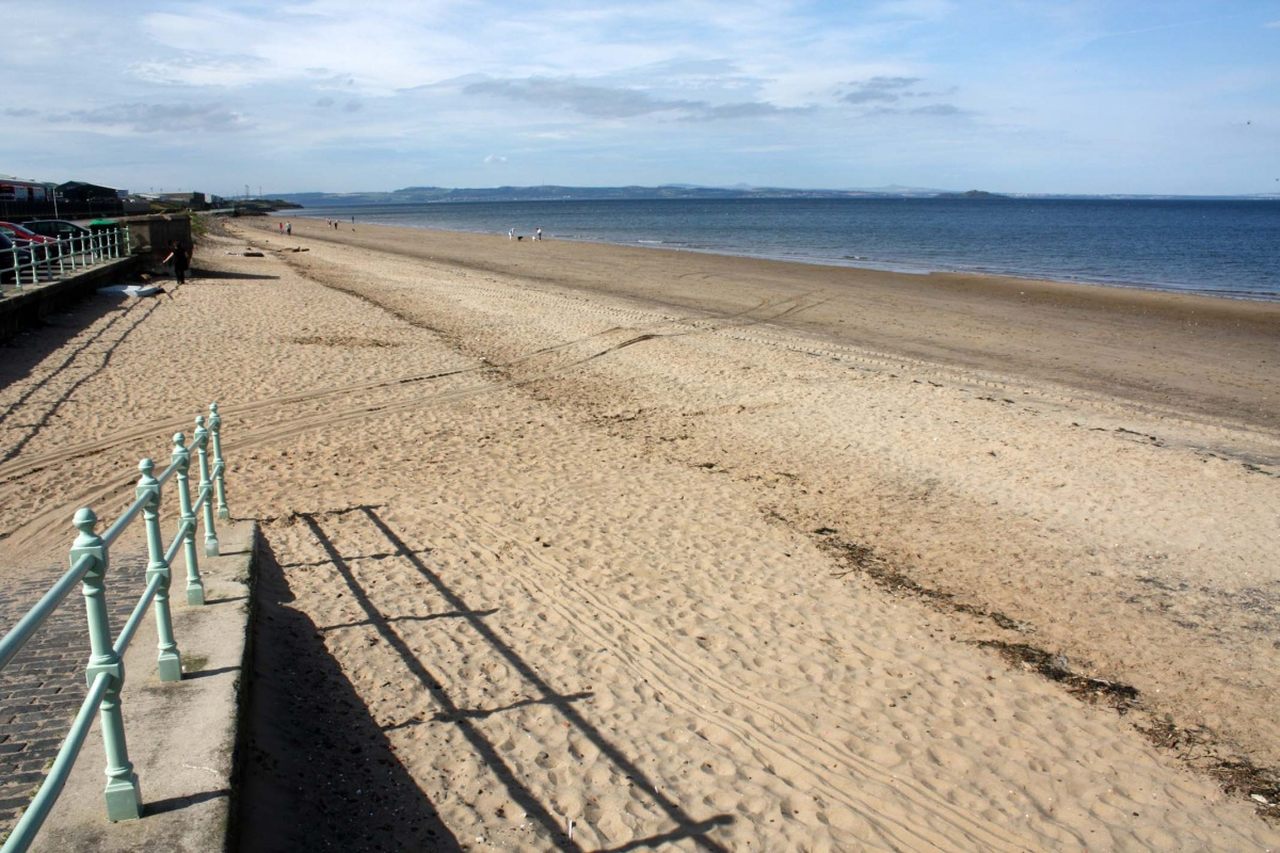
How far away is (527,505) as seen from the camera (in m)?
8.42

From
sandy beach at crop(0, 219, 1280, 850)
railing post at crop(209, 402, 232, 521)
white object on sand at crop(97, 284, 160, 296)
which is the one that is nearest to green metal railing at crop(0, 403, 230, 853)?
sandy beach at crop(0, 219, 1280, 850)

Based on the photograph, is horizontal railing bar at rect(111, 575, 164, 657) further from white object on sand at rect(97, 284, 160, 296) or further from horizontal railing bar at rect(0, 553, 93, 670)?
white object on sand at rect(97, 284, 160, 296)

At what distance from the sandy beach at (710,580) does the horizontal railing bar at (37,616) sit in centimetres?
142

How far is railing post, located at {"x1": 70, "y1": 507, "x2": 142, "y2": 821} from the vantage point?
9.45 feet

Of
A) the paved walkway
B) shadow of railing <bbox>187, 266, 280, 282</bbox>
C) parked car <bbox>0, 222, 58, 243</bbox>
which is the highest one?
parked car <bbox>0, 222, 58, 243</bbox>

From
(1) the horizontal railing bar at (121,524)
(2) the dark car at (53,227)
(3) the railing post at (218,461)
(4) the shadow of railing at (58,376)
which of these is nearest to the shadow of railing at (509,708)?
(3) the railing post at (218,461)

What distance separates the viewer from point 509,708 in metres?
5.00

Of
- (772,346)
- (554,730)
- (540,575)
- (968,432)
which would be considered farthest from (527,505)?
(772,346)

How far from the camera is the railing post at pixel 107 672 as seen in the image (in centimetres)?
288

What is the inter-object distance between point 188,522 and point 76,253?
19.2 metres

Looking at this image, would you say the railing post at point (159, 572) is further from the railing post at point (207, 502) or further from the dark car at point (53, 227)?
the dark car at point (53, 227)

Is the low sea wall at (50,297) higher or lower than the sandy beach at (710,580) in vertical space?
higher

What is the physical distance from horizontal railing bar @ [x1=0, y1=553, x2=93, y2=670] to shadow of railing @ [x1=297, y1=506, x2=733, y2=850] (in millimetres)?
2192

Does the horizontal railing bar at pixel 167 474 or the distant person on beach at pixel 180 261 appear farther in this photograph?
the distant person on beach at pixel 180 261
